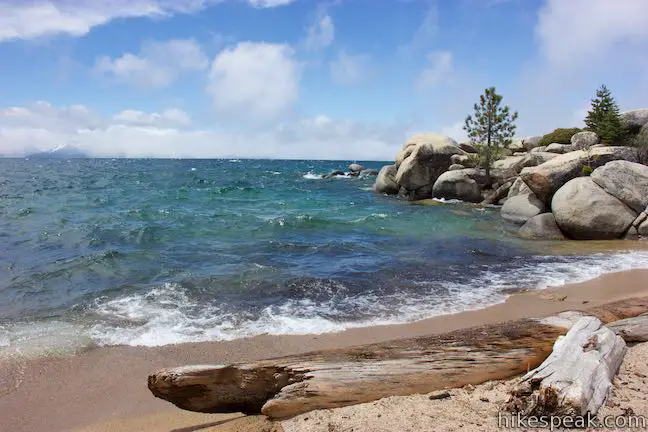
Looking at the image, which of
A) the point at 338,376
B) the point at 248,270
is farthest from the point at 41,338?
→ the point at 338,376

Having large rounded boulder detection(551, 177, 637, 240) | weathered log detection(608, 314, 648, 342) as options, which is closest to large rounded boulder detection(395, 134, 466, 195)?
large rounded boulder detection(551, 177, 637, 240)

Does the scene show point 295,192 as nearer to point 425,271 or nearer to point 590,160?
point 590,160

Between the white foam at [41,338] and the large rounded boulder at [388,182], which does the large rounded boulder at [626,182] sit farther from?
the white foam at [41,338]

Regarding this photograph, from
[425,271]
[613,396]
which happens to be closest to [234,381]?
[613,396]

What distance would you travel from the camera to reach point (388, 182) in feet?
120

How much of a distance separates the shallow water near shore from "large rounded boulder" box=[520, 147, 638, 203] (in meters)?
2.58

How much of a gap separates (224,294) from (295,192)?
97.1 ft

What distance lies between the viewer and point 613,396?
439 centimetres

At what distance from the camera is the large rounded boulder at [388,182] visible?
36125 mm

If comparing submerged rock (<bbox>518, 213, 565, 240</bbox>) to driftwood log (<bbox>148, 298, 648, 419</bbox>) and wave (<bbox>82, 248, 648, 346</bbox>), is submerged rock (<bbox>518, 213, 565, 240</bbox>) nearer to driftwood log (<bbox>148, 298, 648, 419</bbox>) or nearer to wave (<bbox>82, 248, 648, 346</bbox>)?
wave (<bbox>82, 248, 648, 346</bbox>)

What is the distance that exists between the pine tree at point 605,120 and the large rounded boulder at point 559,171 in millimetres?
5564

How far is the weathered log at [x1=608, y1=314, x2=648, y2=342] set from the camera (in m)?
5.88

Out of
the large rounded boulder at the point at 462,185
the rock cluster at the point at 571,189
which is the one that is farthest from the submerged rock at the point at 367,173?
the large rounded boulder at the point at 462,185

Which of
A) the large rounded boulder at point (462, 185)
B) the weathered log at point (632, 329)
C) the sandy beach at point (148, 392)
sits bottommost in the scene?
the sandy beach at point (148, 392)
